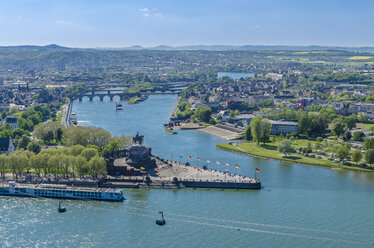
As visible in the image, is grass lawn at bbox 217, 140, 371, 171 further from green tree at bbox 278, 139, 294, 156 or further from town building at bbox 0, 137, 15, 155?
town building at bbox 0, 137, 15, 155

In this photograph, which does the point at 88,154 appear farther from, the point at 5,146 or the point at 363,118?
the point at 363,118

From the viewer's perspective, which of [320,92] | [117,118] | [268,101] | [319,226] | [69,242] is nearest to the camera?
[69,242]

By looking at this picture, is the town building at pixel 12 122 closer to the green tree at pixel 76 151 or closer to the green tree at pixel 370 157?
the green tree at pixel 76 151

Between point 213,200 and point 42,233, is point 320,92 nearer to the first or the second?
point 213,200

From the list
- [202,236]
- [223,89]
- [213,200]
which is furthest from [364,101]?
[202,236]

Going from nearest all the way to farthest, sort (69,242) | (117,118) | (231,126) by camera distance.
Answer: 1. (69,242)
2. (231,126)
3. (117,118)

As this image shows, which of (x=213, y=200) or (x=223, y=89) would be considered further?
(x=223, y=89)

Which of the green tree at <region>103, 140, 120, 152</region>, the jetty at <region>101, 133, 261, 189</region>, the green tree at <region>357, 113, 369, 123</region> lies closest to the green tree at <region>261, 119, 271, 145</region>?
the jetty at <region>101, 133, 261, 189</region>
